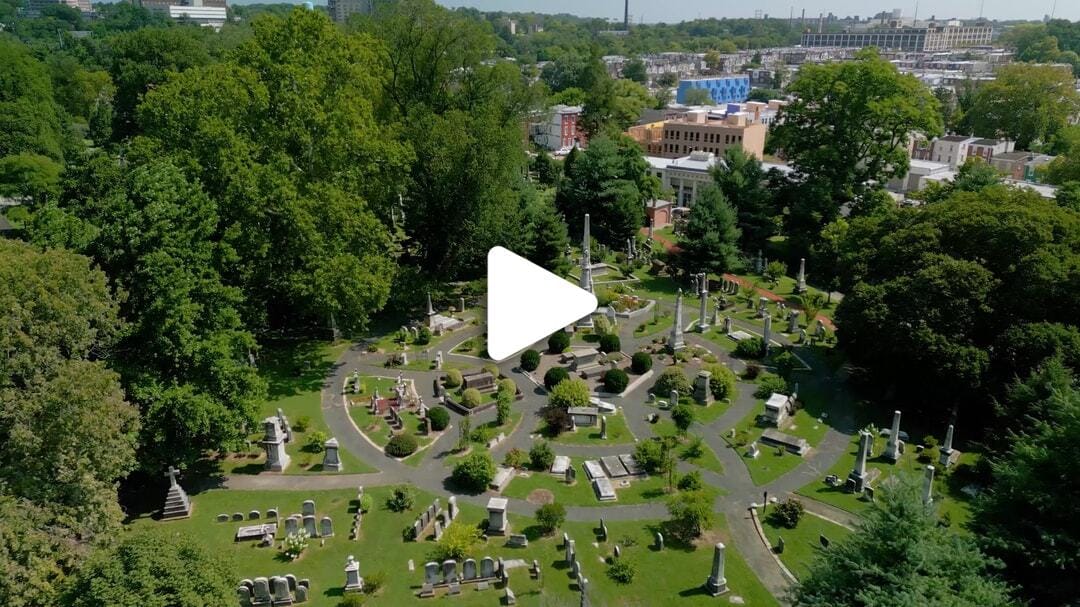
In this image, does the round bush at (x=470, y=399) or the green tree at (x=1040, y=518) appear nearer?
the green tree at (x=1040, y=518)

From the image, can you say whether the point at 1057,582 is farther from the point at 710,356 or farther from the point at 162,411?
the point at 162,411

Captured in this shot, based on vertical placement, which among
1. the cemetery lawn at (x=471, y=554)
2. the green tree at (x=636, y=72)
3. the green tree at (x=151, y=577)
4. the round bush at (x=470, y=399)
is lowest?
the cemetery lawn at (x=471, y=554)

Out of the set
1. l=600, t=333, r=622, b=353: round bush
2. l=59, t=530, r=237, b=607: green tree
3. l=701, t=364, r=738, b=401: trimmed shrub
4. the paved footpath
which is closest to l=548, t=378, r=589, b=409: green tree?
the paved footpath

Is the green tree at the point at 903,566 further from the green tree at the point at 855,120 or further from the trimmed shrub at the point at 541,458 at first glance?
the green tree at the point at 855,120

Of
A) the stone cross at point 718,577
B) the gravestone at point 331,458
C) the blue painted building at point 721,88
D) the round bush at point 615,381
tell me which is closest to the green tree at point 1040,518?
the stone cross at point 718,577

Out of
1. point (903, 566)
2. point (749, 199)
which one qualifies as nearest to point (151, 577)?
point (903, 566)

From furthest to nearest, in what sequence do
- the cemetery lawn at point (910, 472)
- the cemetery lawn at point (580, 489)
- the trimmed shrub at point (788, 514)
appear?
the cemetery lawn at point (580, 489) < the cemetery lawn at point (910, 472) < the trimmed shrub at point (788, 514)
